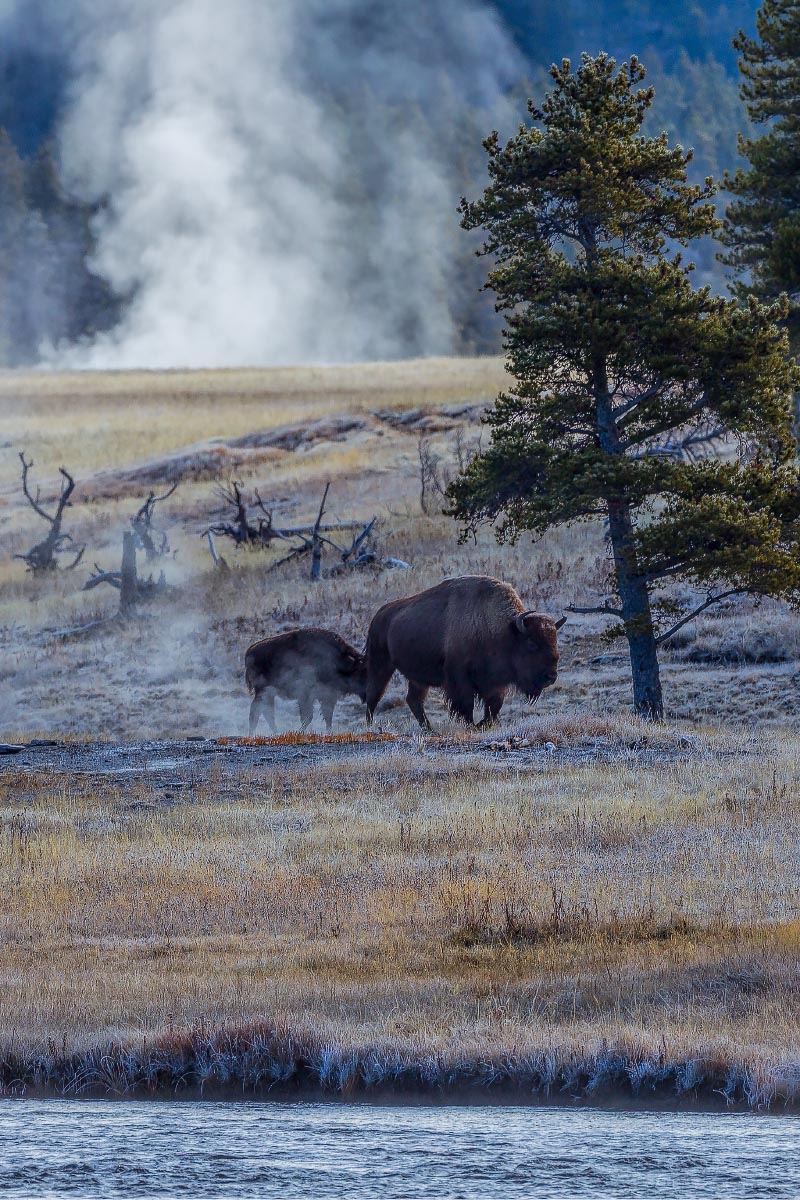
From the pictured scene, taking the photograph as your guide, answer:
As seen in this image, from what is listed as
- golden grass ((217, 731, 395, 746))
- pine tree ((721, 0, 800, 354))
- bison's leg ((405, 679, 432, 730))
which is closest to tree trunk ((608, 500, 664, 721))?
bison's leg ((405, 679, 432, 730))

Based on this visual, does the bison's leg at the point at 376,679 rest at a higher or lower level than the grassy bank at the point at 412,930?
higher

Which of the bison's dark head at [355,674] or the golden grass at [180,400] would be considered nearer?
the bison's dark head at [355,674]

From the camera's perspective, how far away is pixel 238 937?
9.84 meters

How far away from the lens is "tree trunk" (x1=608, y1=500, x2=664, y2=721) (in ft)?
64.2

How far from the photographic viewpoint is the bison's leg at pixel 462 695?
20.7m

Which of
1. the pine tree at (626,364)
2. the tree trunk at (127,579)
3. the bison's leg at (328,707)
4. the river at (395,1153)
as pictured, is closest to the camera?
the river at (395,1153)

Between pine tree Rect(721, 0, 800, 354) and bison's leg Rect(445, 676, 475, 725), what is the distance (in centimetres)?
1150

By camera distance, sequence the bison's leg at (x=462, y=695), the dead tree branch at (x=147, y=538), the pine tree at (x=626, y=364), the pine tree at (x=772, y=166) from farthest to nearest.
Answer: the dead tree branch at (x=147, y=538), the pine tree at (x=772, y=166), the bison's leg at (x=462, y=695), the pine tree at (x=626, y=364)

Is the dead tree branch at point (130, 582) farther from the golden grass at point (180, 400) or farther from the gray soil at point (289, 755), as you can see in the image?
the golden grass at point (180, 400)

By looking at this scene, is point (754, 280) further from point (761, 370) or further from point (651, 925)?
point (651, 925)

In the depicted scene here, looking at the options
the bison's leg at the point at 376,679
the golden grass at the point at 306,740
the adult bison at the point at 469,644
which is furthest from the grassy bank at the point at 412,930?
the bison's leg at the point at 376,679

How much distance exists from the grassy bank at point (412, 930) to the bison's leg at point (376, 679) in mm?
6745

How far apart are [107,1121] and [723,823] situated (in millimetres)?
7109

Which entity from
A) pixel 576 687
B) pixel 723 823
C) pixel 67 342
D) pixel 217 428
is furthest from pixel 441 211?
pixel 723 823
